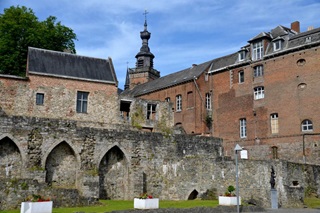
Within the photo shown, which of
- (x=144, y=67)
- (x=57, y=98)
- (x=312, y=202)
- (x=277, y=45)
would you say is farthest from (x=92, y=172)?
(x=144, y=67)

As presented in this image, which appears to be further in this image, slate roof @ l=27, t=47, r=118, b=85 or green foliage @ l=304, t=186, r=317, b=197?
slate roof @ l=27, t=47, r=118, b=85

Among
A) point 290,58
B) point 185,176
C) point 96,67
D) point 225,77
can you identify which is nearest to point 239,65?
point 225,77

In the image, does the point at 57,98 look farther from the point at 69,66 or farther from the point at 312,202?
the point at 312,202

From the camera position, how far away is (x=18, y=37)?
38438mm

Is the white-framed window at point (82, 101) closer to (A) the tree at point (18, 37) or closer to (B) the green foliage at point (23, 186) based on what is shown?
(A) the tree at point (18, 37)

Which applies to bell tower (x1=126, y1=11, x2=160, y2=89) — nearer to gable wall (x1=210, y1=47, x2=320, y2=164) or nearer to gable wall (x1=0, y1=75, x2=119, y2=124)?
gable wall (x1=210, y1=47, x2=320, y2=164)

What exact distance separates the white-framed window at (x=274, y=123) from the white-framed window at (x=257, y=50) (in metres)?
6.60

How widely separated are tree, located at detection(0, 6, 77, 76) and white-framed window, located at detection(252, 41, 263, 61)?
19.5 m

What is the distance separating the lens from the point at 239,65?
4266 cm

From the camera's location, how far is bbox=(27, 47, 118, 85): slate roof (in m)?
33.3

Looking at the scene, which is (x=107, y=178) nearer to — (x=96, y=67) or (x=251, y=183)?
(x=251, y=183)

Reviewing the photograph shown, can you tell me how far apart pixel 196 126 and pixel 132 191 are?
2076cm

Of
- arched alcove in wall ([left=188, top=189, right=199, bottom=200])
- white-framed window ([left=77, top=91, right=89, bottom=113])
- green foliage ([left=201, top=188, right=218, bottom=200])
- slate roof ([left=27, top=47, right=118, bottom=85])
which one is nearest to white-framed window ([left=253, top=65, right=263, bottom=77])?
slate roof ([left=27, top=47, right=118, bottom=85])

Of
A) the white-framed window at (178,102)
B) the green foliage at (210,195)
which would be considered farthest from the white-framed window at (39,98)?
the white-framed window at (178,102)
